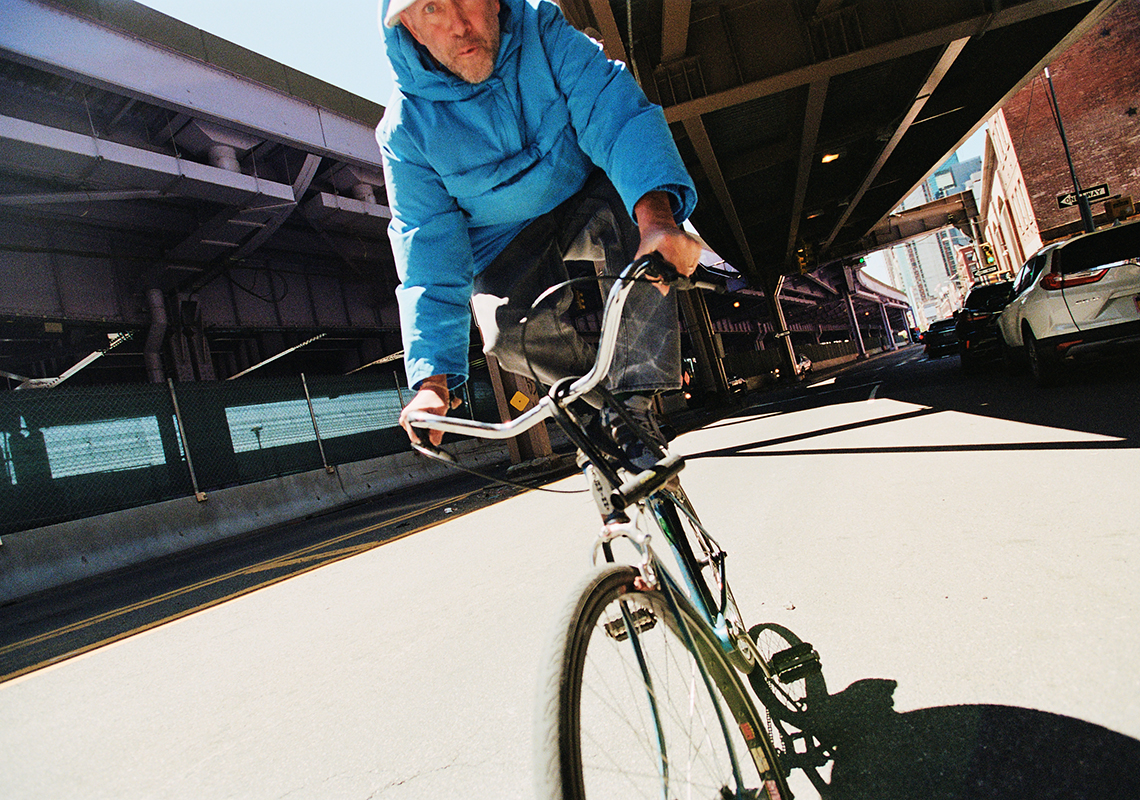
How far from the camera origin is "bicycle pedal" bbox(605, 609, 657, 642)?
1183 mm

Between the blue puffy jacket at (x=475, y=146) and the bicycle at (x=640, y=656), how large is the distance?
47cm

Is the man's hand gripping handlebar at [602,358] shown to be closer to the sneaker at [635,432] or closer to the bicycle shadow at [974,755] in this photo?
the sneaker at [635,432]

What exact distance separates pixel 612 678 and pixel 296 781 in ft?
4.96

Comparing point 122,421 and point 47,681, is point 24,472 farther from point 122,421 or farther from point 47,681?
point 47,681

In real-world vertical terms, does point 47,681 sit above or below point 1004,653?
above

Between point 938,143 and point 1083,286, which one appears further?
point 938,143

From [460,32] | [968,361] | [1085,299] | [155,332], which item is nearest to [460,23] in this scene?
[460,32]

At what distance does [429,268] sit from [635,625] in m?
1.12

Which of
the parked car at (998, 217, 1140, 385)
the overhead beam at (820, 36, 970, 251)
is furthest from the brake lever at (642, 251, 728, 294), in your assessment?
the overhead beam at (820, 36, 970, 251)

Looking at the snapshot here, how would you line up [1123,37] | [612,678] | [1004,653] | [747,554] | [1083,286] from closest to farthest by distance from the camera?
[612,678] → [1004,653] → [747,554] → [1083,286] → [1123,37]

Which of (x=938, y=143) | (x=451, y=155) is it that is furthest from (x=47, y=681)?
(x=938, y=143)

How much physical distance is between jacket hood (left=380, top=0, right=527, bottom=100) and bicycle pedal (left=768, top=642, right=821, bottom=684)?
1855 mm

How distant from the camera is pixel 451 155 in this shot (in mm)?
1753

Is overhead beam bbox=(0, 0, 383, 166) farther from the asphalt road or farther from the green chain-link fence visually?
the asphalt road
